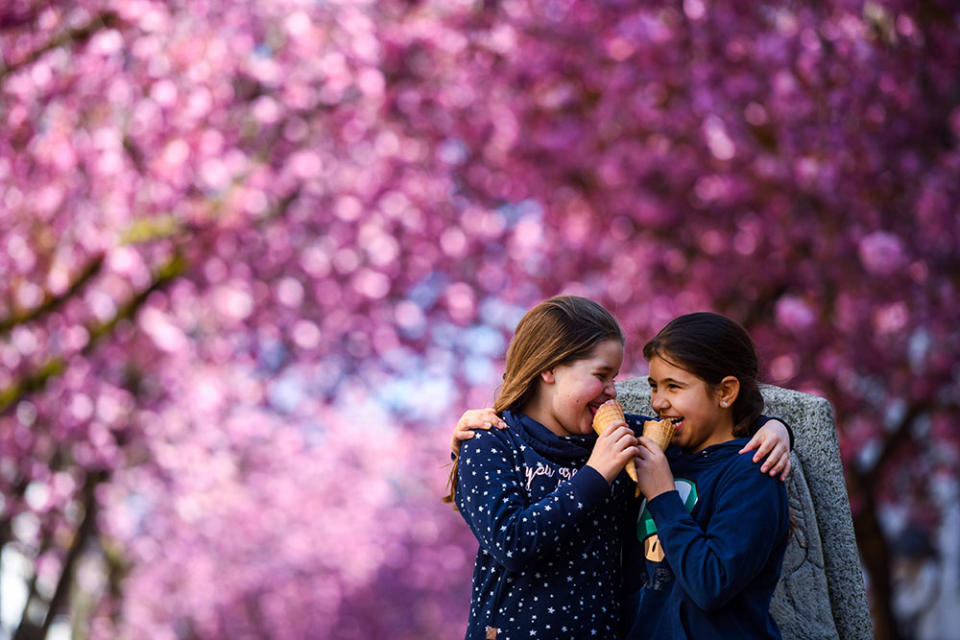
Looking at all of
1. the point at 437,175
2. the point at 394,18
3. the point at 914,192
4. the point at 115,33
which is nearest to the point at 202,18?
the point at 115,33

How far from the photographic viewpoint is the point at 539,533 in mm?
2500

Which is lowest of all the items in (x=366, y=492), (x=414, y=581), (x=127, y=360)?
(x=414, y=581)

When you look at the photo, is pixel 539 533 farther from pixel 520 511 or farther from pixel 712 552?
pixel 712 552

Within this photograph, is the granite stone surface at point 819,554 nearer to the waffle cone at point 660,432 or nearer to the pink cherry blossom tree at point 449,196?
the waffle cone at point 660,432

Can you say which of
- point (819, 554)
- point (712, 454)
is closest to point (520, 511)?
point (712, 454)

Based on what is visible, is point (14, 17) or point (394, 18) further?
point (394, 18)

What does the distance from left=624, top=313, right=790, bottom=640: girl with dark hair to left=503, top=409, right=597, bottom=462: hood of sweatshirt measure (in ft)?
0.58

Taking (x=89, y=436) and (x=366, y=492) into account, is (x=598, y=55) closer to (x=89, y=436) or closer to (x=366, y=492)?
(x=89, y=436)

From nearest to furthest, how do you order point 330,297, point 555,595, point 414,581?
point 555,595
point 330,297
point 414,581

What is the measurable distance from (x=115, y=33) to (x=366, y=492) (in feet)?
43.8

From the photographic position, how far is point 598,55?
811 cm

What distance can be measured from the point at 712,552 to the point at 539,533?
39 centimetres

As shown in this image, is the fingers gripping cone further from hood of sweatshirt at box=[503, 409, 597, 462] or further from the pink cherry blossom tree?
the pink cherry blossom tree

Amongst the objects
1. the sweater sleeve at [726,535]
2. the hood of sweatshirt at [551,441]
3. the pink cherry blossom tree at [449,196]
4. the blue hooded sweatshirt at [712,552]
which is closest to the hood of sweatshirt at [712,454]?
the blue hooded sweatshirt at [712,552]
